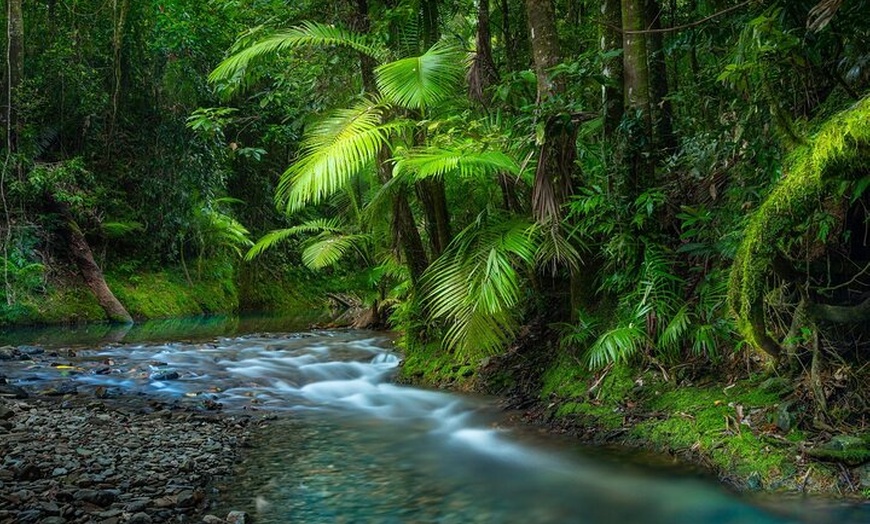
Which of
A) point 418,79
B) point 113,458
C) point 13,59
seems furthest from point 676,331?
point 13,59

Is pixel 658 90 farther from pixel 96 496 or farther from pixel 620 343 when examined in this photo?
pixel 96 496

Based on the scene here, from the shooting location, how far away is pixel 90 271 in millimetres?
13078

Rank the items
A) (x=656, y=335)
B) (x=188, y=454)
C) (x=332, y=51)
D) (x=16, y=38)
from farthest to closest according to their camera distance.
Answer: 1. (x=16, y=38)
2. (x=332, y=51)
3. (x=656, y=335)
4. (x=188, y=454)

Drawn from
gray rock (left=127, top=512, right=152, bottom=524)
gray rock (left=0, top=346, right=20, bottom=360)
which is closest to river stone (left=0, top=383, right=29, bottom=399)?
gray rock (left=0, top=346, right=20, bottom=360)

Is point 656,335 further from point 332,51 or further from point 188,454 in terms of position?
point 332,51

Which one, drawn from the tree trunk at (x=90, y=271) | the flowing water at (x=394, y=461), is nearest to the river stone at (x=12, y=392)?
the flowing water at (x=394, y=461)

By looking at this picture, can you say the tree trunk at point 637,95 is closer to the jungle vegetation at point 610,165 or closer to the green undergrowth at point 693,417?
the jungle vegetation at point 610,165

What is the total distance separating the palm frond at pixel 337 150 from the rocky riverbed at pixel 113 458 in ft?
6.65

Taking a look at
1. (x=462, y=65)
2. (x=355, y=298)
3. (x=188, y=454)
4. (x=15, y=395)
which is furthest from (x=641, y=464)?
(x=355, y=298)

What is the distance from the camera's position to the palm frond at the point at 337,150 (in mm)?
5715

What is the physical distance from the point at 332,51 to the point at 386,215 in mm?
1904

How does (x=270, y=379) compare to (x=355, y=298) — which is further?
(x=355, y=298)

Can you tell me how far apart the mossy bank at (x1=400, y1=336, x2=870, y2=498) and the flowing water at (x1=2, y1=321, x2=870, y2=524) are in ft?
0.63

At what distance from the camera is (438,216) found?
6.84 meters
